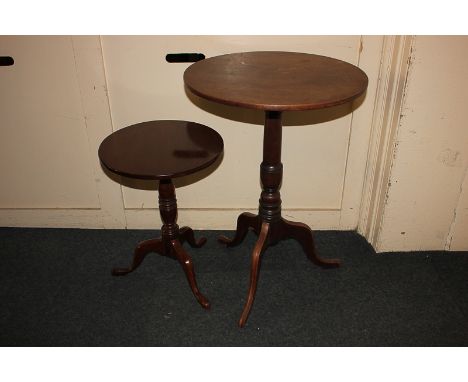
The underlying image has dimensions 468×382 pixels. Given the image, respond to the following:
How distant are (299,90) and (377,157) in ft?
2.78

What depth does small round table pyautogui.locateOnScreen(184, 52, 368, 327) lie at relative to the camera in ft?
4.39

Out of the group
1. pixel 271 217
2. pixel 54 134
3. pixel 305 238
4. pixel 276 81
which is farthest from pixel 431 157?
pixel 54 134

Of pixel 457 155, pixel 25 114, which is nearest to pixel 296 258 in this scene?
pixel 457 155

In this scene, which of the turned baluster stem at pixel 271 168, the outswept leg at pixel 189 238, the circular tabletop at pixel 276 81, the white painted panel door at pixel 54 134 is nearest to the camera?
the circular tabletop at pixel 276 81

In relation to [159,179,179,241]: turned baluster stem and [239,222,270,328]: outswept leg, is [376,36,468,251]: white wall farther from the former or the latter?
[159,179,179,241]: turned baluster stem

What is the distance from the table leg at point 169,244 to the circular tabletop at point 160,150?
18cm

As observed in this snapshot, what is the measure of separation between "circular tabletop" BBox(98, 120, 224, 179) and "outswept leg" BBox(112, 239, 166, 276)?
506mm

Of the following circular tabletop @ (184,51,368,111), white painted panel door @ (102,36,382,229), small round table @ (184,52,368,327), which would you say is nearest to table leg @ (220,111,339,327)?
small round table @ (184,52,368,327)

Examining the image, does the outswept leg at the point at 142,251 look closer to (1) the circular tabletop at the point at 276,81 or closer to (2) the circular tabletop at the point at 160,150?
(2) the circular tabletop at the point at 160,150

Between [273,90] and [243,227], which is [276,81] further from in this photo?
[243,227]

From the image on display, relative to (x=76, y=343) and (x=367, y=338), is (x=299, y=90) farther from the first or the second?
(x=76, y=343)

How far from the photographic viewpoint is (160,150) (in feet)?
5.32

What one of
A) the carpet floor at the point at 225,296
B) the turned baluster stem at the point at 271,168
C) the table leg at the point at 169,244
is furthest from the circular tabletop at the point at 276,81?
the carpet floor at the point at 225,296

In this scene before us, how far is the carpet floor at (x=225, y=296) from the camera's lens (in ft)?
5.58
